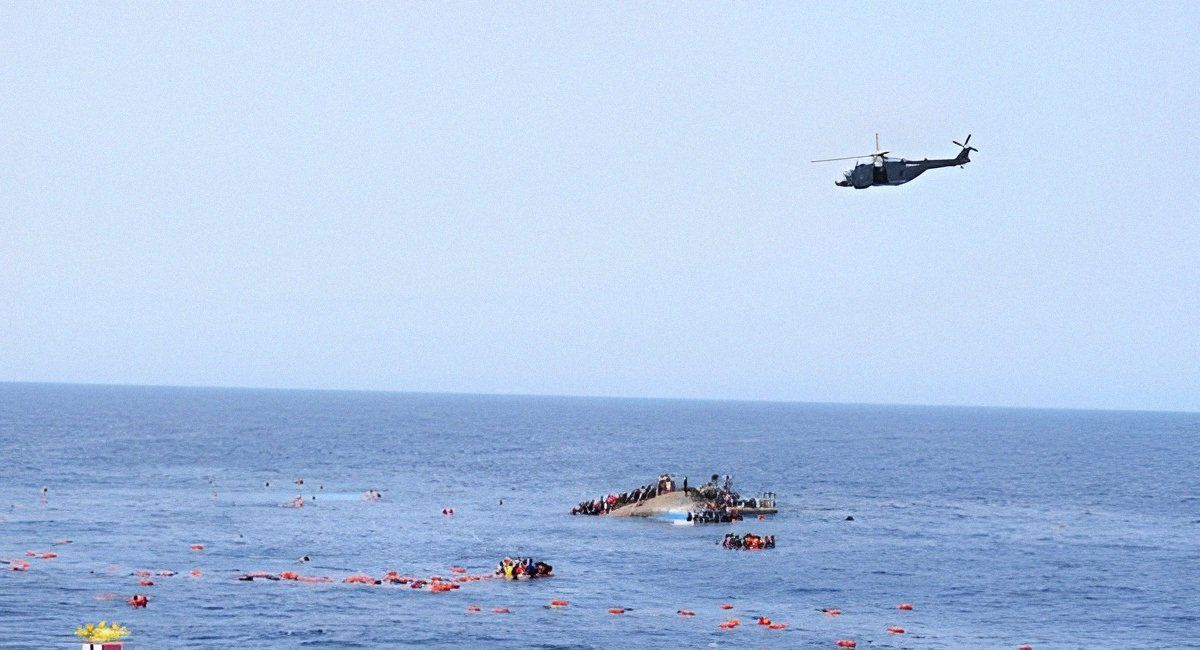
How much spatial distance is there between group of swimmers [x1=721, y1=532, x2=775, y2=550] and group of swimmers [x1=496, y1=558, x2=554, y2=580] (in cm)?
1942

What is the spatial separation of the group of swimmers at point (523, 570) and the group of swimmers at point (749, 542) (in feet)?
63.7

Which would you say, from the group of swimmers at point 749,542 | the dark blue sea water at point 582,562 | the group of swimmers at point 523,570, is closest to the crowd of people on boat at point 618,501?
the dark blue sea water at point 582,562

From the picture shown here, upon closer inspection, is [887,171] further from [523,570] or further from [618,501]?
[618,501]

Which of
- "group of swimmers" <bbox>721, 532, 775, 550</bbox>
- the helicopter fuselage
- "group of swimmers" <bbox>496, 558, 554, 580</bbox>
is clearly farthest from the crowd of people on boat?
the helicopter fuselage

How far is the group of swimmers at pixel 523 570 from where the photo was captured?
270 feet

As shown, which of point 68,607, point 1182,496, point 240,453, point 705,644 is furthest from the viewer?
point 240,453

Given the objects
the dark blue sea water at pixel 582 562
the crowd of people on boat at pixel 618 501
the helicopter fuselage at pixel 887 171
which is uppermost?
the helicopter fuselage at pixel 887 171

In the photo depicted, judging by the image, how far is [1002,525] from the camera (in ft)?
388

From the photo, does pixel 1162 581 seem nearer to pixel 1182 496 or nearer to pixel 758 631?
pixel 758 631

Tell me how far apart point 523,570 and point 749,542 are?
75.0ft

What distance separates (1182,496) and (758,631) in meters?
103

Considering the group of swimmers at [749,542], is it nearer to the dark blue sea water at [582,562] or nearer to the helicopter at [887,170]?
the dark blue sea water at [582,562]

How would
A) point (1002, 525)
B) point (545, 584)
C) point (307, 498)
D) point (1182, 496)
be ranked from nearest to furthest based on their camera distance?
point (545, 584) → point (1002, 525) → point (307, 498) → point (1182, 496)

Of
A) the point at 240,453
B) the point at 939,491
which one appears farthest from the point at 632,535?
the point at 240,453
